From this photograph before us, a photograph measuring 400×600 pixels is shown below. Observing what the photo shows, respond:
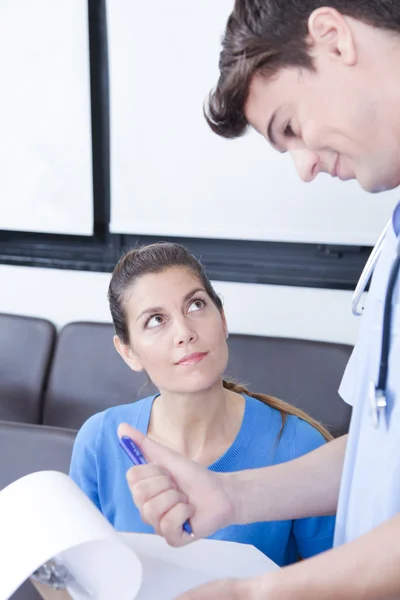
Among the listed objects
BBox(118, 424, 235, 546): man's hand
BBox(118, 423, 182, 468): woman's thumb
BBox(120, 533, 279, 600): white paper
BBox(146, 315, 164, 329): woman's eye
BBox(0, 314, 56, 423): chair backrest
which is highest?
BBox(146, 315, 164, 329): woman's eye

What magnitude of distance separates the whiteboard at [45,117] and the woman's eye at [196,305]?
3.57ft

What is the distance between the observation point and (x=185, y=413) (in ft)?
4.58

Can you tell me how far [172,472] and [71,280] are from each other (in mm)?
1713

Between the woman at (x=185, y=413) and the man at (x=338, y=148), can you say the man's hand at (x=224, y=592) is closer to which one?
the man at (x=338, y=148)

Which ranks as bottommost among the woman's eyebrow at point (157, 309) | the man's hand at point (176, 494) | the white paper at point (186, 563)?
the white paper at point (186, 563)

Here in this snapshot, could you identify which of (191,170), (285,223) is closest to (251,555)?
(285,223)

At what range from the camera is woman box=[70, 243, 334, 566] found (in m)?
1.29

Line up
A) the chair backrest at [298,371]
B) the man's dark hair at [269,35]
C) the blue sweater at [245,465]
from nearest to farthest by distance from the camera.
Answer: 1. the man's dark hair at [269,35]
2. the blue sweater at [245,465]
3. the chair backrest at [298,371]

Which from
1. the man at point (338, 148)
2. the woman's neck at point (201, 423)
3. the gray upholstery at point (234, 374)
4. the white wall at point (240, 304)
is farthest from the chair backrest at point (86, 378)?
the man at point (338, 148)

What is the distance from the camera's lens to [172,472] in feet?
2.91

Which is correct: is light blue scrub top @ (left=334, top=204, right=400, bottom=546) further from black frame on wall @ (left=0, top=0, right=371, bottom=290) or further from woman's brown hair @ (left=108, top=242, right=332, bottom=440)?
black frame on wall @ (left=0, top=0, right=371, bottom=290)

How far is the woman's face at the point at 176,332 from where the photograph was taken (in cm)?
137

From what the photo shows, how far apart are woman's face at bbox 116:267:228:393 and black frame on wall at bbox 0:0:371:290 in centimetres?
77

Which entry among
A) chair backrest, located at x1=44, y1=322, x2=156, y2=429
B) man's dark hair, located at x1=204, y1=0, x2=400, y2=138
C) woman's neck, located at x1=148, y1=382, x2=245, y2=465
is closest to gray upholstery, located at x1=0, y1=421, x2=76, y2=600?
woman's neck, located at x1=148, y1=382, x2=245, y2=465
